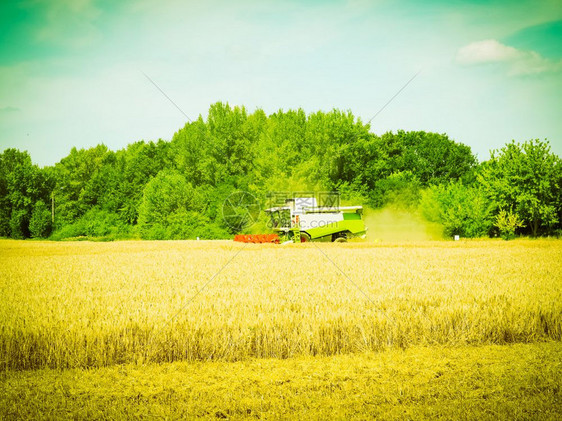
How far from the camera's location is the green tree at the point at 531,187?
34.7 m

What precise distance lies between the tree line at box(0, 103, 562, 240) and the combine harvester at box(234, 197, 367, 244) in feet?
35.4

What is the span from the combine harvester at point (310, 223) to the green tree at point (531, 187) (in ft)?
54.8

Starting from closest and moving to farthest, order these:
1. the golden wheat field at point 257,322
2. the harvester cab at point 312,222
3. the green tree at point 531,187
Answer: the golden wheat field at point 257,322, the harvester cab at point 312,222, the green tree at point 531,187

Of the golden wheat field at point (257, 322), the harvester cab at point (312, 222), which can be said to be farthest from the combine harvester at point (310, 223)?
the golden wheat field at point (257, 322)

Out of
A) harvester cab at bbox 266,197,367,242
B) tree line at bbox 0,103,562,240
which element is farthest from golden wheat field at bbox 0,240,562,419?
tree line at bbox 0,103,562,240

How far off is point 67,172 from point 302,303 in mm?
73939

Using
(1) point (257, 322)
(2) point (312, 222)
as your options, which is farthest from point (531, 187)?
(1) point (257, 322)

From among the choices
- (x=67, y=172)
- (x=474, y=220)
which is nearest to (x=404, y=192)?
(x=474, y=220)

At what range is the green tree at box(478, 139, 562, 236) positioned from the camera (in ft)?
114

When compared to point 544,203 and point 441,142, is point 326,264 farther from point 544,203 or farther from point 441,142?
point 441,142

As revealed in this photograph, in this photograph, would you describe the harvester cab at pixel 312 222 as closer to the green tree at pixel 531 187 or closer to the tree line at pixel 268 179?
the tree line at pixel 268 179

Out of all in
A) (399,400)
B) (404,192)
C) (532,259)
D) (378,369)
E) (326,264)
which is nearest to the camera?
(399,400)

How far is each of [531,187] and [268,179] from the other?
25.1m

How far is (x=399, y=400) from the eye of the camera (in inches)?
190
